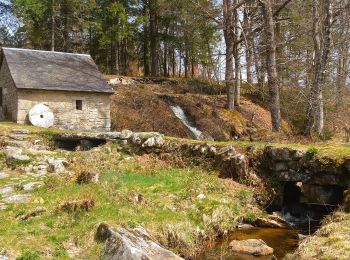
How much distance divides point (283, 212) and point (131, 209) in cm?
480

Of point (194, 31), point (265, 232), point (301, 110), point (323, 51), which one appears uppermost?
point (194, 31)

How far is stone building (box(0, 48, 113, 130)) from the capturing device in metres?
21.9

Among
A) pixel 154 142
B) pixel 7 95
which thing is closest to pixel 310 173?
pixel 154 142

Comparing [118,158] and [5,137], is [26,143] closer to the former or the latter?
[5,137]

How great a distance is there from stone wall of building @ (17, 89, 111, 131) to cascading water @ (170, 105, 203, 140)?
465 cm

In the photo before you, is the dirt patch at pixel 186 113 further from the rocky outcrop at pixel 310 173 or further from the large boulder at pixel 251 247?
the large boulder at pixel 251 247

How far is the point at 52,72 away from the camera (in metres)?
23.6

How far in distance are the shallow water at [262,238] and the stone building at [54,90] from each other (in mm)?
15351

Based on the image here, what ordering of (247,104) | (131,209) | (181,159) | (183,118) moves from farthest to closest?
(247,104) < (183,118) < (181,159) < (131,209)

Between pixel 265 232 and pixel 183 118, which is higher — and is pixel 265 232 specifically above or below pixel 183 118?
below

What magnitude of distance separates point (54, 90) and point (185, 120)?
821cm

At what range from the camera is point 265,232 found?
1005 centimetres

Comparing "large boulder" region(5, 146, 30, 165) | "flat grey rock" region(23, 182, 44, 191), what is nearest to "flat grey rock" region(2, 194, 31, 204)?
"flat grey rock" region(23, 182, 44, 191)

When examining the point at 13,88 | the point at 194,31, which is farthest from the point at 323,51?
the point at 194,31
